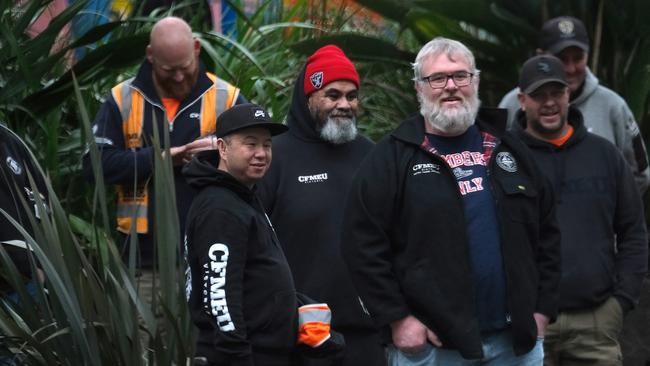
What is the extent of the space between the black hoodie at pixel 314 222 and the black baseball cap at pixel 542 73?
91 cm

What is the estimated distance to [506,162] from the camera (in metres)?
5.55

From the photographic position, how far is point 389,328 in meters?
5.46

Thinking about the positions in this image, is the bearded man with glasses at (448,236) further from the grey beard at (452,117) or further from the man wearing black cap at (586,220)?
the man wearing black cap at (586,220)

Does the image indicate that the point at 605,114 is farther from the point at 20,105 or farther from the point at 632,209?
the point at 20,105

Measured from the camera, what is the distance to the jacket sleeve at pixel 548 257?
563 cm

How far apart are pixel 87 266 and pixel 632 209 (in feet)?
8.57

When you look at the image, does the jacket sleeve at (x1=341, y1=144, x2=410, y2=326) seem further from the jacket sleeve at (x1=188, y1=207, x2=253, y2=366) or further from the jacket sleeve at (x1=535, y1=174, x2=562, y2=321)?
the jacket sleeve at (x1=535, y1=174, x2=562, y2=321)

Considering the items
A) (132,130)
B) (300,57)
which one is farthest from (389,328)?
(300,57)

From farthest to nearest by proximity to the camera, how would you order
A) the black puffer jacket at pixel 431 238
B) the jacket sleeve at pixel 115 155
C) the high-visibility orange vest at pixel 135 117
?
the high-visibility orange vest at pixel 135 117
the jacket sleeve at pixel 115 155
the black puffer jacket at pixel 431 238

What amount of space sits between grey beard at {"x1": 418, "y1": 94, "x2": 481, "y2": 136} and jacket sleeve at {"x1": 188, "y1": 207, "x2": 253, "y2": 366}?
87 cm

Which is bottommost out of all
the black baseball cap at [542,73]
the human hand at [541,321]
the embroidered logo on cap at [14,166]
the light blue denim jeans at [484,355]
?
the light blue denim jeans at [484,355]

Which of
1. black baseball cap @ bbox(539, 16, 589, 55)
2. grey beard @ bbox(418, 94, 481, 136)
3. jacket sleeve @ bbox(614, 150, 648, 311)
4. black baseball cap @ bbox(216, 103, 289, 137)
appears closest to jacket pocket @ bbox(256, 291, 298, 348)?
black baseball cap @ bbox(216, 103, 289, 137)

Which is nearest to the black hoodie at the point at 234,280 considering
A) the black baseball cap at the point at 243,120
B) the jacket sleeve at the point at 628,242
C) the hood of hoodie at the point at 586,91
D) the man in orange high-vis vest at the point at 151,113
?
the black baseball cap at the point at 243,120

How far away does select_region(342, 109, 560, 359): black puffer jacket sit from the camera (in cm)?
534
